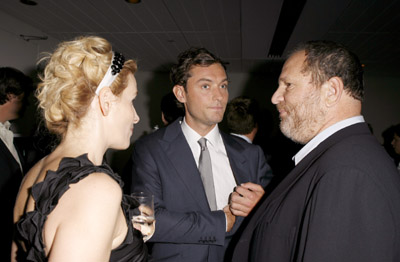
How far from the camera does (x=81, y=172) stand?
97cm

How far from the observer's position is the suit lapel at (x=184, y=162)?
6.09 feet

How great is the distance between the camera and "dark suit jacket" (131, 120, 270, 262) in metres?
1.70

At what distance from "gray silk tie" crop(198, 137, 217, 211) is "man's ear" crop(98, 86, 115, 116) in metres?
0.91

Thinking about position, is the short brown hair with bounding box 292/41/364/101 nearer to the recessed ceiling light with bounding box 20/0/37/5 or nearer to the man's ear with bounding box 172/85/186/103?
the man's ear with bounding box 172/85/186/103

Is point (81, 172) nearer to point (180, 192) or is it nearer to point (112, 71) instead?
point (112, 71)

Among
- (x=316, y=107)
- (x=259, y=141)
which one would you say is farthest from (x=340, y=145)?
(x=259, y=141)

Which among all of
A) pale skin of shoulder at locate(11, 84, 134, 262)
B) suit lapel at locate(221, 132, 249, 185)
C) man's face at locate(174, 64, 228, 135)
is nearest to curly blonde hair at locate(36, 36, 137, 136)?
pale skin of shoulder at locate(11, 84, 134, 262)

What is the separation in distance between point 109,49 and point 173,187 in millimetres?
922

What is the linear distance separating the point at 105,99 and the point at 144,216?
1.69 feet

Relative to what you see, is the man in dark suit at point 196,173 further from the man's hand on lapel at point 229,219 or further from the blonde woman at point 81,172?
the blonde woman at point 81,172

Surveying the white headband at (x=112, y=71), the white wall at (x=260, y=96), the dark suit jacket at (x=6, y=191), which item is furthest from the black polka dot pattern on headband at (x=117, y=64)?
the white wall at (x=260, y=96)

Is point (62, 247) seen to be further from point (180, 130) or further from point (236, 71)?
point (236, 71)

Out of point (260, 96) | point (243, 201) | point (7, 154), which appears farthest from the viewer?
point (260, 96)

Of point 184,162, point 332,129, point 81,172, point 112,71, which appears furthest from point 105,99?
point 332,129
